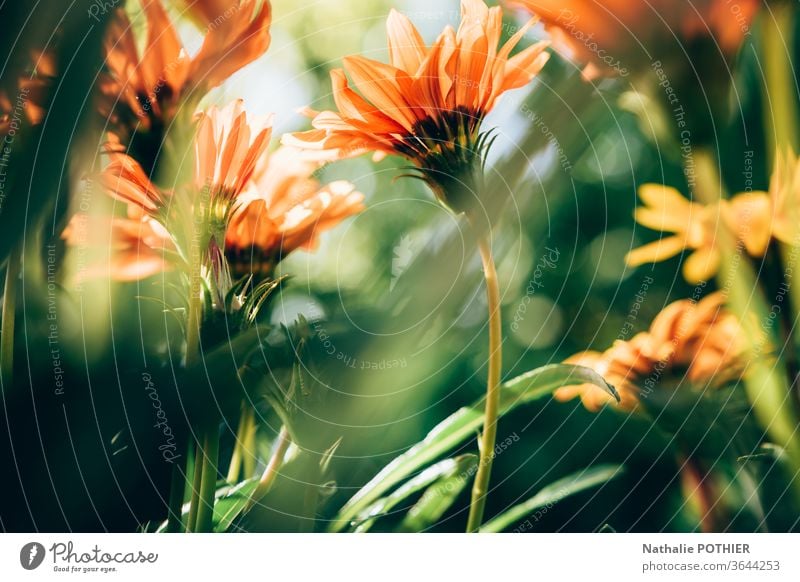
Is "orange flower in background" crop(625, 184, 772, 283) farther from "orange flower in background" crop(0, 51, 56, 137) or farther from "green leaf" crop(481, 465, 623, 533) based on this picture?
"orange flower in background" crop(0, 51, 56, 137)

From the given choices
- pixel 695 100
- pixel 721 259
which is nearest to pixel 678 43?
pixel 695 100

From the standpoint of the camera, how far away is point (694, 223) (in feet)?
1.66

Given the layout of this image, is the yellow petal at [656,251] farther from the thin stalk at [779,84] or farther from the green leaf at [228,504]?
the green leaf at [228,504]

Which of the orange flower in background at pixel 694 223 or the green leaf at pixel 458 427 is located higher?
the orange flower in background at pixel 694 223

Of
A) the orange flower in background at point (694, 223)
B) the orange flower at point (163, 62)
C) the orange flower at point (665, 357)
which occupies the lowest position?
the orange flower at point (665, 357)

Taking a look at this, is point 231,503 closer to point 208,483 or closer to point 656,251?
point 208,483

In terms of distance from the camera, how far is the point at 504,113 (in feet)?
1.58

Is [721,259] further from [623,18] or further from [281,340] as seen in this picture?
[281,340]

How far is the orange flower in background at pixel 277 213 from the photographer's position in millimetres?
470

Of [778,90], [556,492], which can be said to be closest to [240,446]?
[556,492]

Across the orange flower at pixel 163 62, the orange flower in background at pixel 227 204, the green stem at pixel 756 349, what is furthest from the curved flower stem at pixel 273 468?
the green stem at pixel 756 349

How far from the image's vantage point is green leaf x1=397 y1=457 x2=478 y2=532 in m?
0.49

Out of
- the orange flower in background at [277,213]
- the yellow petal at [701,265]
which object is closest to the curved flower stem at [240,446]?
the orange flower in background at [277,213]

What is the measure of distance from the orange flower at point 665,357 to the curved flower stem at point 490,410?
48 mm
